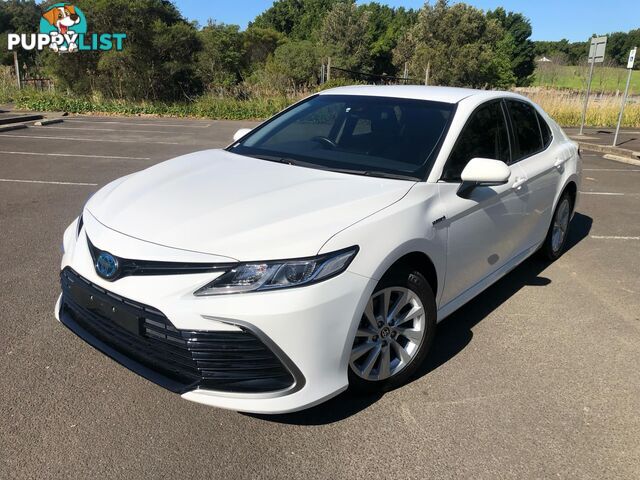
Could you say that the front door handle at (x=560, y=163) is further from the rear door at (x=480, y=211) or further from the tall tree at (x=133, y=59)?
the tall tree at (x=133, y=59)

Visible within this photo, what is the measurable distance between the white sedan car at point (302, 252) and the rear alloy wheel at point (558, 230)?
1250 millimetres

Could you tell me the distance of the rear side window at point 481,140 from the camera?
128 inches

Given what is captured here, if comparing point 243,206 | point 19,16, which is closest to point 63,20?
point 243,206

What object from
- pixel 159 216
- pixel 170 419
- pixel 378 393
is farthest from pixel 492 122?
pixel 170 419

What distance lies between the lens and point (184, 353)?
2303 millimetres

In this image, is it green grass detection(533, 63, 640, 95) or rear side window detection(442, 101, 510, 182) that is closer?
rear side window detection(442, 101, 510, 182)

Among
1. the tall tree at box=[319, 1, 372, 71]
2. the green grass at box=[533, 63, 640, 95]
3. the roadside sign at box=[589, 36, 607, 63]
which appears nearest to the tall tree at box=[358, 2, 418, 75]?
the tall tree at box=[319, 1, 372, 71]

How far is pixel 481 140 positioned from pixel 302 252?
1.89m

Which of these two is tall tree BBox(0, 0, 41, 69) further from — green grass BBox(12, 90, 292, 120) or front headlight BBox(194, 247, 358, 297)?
front headlight BBox(194, 247, 358, 297)

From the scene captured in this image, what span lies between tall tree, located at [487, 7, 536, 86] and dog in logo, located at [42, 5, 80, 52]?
61.5m

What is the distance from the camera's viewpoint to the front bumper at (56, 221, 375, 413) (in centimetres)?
223

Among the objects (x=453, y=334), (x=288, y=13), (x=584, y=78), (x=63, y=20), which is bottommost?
(x=453, y=334)

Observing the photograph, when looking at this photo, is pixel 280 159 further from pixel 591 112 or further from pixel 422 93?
pixel 591 112

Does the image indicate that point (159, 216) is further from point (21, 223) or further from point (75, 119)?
point (75, 119)
